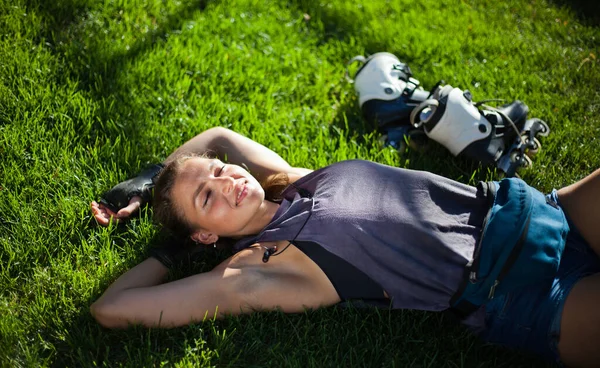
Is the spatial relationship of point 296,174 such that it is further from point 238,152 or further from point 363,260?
point 363,260

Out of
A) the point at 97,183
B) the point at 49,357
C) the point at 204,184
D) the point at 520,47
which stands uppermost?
the point at 520,47

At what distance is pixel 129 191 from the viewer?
2.93 metres

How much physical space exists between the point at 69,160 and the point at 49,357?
3.98ft

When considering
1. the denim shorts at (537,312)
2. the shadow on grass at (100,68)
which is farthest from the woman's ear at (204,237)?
the denim shorts at (537,312)

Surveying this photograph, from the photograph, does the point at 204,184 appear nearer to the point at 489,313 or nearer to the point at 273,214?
the point at 273,214

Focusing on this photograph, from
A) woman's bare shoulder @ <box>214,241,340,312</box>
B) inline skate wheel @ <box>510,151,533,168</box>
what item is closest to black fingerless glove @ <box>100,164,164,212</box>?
woman's bare shoulder @ <box>214,241,340,312</box>

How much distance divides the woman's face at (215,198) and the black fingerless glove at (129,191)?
0.37 metres

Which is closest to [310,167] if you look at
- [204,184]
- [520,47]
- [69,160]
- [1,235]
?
[204,184]

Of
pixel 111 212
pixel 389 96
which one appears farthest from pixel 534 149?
pixel 111 212

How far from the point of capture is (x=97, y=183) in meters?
3.04

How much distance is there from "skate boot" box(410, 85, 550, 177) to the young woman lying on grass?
72 cm

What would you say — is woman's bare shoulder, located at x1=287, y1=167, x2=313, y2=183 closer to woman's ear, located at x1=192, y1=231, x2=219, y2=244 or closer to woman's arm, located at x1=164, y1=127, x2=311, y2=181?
woman's arm, located at x1=164, y1=127, x2=311, y2=181

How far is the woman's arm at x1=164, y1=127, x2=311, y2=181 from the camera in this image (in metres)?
3.04

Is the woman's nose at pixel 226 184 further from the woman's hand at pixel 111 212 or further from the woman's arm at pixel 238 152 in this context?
the woman's hand at pixel 111 212
